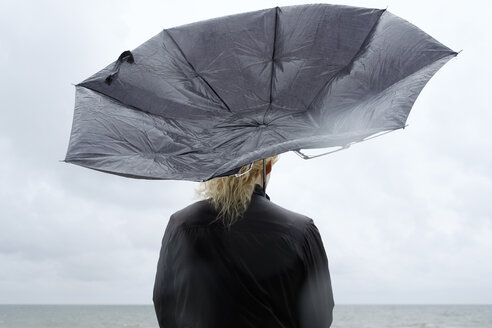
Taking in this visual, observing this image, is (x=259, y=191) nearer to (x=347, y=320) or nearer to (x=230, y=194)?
(x=230, y=194)

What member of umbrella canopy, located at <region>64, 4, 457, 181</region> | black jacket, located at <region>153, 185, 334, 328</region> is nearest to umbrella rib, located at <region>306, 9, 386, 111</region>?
umbrella canopy, located at <region>64, 4, 457, 181</region>

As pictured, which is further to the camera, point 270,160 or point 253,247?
point 270,160

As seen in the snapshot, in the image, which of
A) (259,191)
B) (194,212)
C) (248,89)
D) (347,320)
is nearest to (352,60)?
(248,89)

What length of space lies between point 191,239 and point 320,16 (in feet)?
4.16

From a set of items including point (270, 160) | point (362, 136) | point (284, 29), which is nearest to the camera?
point (362, 136)

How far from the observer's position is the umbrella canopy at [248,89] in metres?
1.83

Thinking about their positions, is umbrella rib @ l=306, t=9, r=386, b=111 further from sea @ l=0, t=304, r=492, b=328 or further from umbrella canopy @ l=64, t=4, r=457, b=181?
sea @ l=0, t=304, r=492, b=328

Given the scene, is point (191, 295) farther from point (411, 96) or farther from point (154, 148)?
point (411, 96)

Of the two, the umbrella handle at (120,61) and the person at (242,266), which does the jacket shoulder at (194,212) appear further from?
the umbrella handle at (120,61)

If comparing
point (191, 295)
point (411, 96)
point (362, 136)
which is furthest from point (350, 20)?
point (191, 295)

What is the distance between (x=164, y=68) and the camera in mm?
2496

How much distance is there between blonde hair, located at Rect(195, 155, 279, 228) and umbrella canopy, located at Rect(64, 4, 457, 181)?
134 millimetres

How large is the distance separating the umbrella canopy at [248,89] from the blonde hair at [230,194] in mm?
134

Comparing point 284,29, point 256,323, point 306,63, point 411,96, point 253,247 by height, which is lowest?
point 256,323
